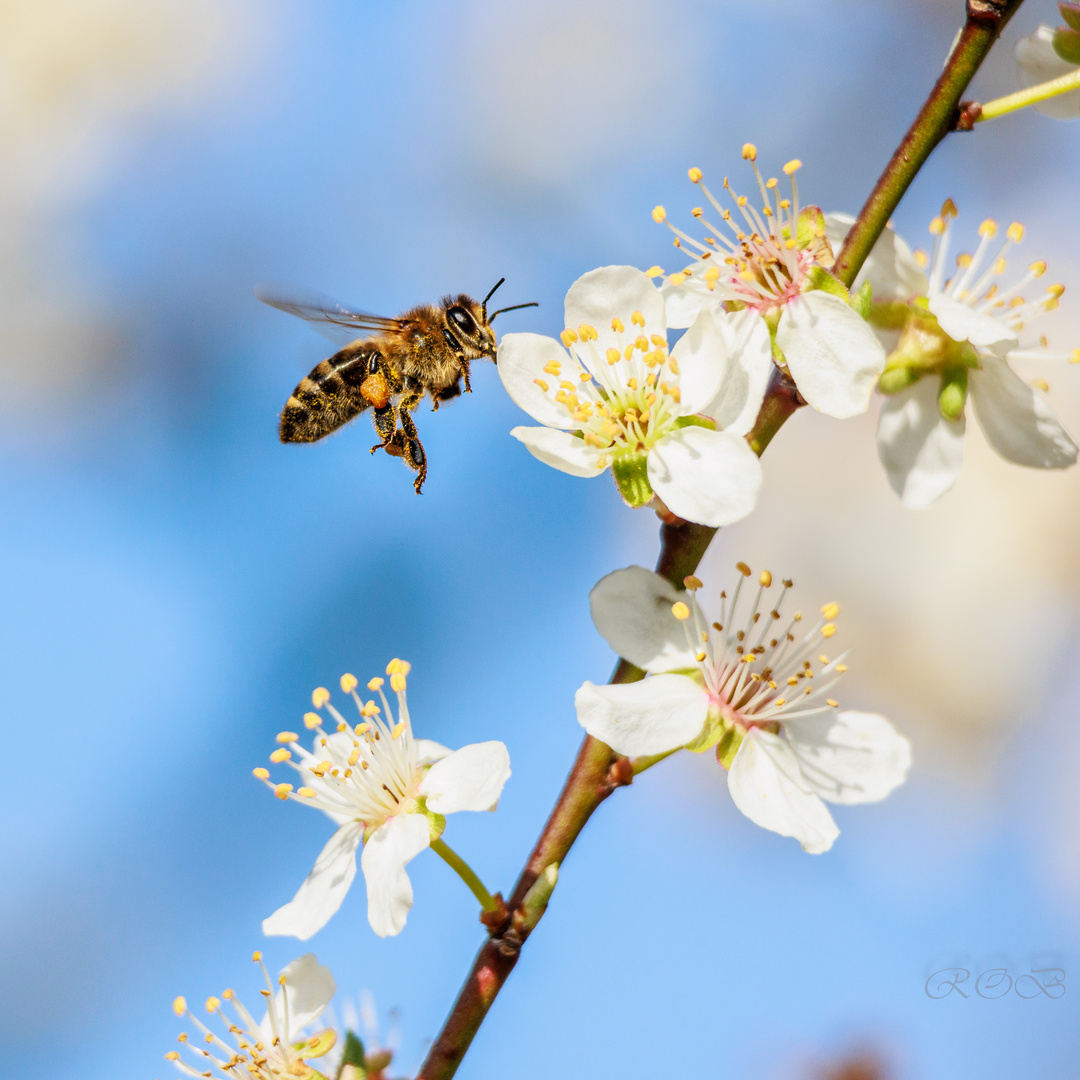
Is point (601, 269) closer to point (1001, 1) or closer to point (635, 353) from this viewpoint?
point (635, 353)

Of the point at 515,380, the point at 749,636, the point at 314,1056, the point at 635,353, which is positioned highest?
the point at 635,353

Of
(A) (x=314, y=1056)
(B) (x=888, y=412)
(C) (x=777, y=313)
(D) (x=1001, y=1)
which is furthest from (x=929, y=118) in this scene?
(A) (x=314, y=1056)

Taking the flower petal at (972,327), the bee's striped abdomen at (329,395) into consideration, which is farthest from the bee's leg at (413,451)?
the flower petal at (972,327)

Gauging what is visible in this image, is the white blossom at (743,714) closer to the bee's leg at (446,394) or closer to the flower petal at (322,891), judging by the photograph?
the flower petal at (322,891)

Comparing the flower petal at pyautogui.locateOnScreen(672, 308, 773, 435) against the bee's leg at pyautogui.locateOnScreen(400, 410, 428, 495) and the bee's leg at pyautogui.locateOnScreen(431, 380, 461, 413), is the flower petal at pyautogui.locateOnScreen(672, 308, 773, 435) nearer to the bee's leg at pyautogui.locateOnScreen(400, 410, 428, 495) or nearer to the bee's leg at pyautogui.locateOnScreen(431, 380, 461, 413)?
the bee's leg at pyautogui.locateOnScreen(400, 410, 428, 495)

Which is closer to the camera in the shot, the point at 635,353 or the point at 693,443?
the point at 693,443

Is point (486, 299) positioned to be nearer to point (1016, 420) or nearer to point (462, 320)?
point (462, 320)
